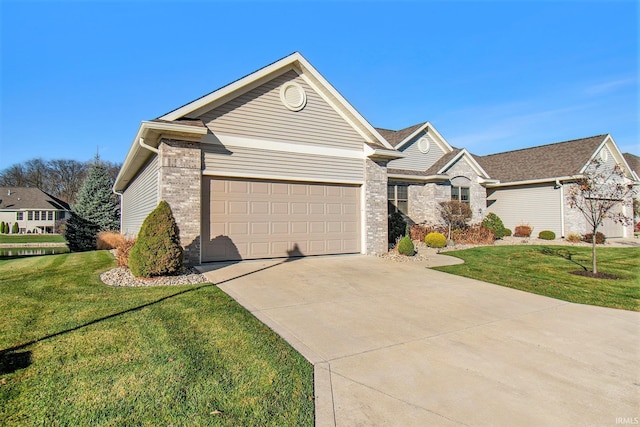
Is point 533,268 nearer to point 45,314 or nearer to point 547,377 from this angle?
point 547,377

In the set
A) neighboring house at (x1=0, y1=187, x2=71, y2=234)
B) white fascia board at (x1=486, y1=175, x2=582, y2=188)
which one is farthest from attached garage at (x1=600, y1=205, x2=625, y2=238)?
neighboring house at (x1=0, y1=187, x2=71, y2=234)

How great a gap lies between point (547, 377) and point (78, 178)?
226ft

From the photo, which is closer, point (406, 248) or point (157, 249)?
point (157, 249)

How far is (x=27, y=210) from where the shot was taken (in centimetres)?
4428

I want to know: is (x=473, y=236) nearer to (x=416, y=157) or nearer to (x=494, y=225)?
(x=494, y=225)

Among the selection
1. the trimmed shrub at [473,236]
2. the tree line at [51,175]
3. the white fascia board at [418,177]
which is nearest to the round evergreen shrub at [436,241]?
the trimmed shrub at [473,236]

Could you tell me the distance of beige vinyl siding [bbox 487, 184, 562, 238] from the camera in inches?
765

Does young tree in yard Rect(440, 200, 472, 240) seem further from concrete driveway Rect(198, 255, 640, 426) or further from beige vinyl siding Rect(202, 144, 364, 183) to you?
concrete driveway Rect(198, 255, 640, 426)

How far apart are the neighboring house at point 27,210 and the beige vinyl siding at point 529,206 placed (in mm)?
49607

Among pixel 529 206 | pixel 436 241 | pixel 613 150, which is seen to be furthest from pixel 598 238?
pixel 436 241

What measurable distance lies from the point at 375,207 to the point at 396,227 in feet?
17.6

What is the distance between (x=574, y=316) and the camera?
5723 mm

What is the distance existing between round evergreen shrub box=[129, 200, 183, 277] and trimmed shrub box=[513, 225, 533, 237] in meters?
19.4

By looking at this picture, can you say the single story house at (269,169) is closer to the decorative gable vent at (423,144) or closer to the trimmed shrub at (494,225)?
the decorative gable vent at (423,144)
